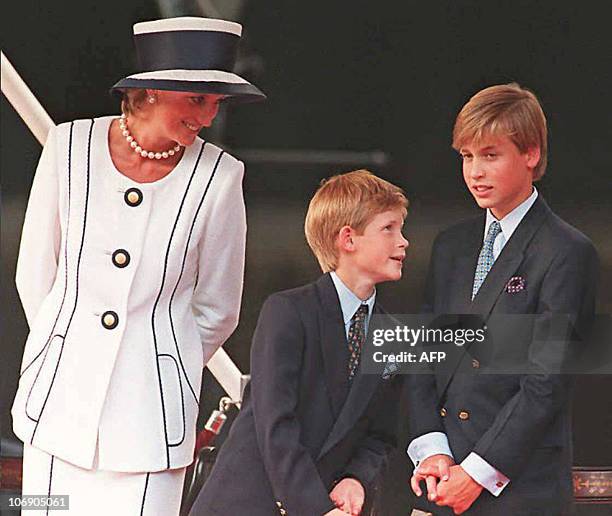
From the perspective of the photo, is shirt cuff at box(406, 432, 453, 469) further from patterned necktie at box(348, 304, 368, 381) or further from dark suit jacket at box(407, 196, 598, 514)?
patterned necktie at box(348, 304, 368, 381)

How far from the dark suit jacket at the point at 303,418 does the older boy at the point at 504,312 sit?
135 mm

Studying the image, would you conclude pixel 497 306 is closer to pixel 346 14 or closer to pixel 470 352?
pixel 470 352

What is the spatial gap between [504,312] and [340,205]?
51cm

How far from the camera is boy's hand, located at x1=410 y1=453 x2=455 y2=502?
383 centimetres

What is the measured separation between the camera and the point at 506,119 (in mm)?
3812

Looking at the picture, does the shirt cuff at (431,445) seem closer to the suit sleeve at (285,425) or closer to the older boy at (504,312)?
the older boy at (504,312)

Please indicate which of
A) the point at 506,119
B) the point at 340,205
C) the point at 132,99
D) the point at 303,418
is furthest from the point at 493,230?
the point at 132,99

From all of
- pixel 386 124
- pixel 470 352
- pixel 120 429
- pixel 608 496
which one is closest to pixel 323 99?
pixel 386 124

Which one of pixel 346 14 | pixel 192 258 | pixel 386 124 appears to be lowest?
pixel 192 258

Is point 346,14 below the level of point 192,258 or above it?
above

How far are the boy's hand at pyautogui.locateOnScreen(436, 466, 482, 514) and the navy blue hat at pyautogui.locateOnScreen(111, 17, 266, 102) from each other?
1123mm

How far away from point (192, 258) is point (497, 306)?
2.63ft

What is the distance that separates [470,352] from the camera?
12.5 feet

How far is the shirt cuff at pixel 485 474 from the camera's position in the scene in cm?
380
